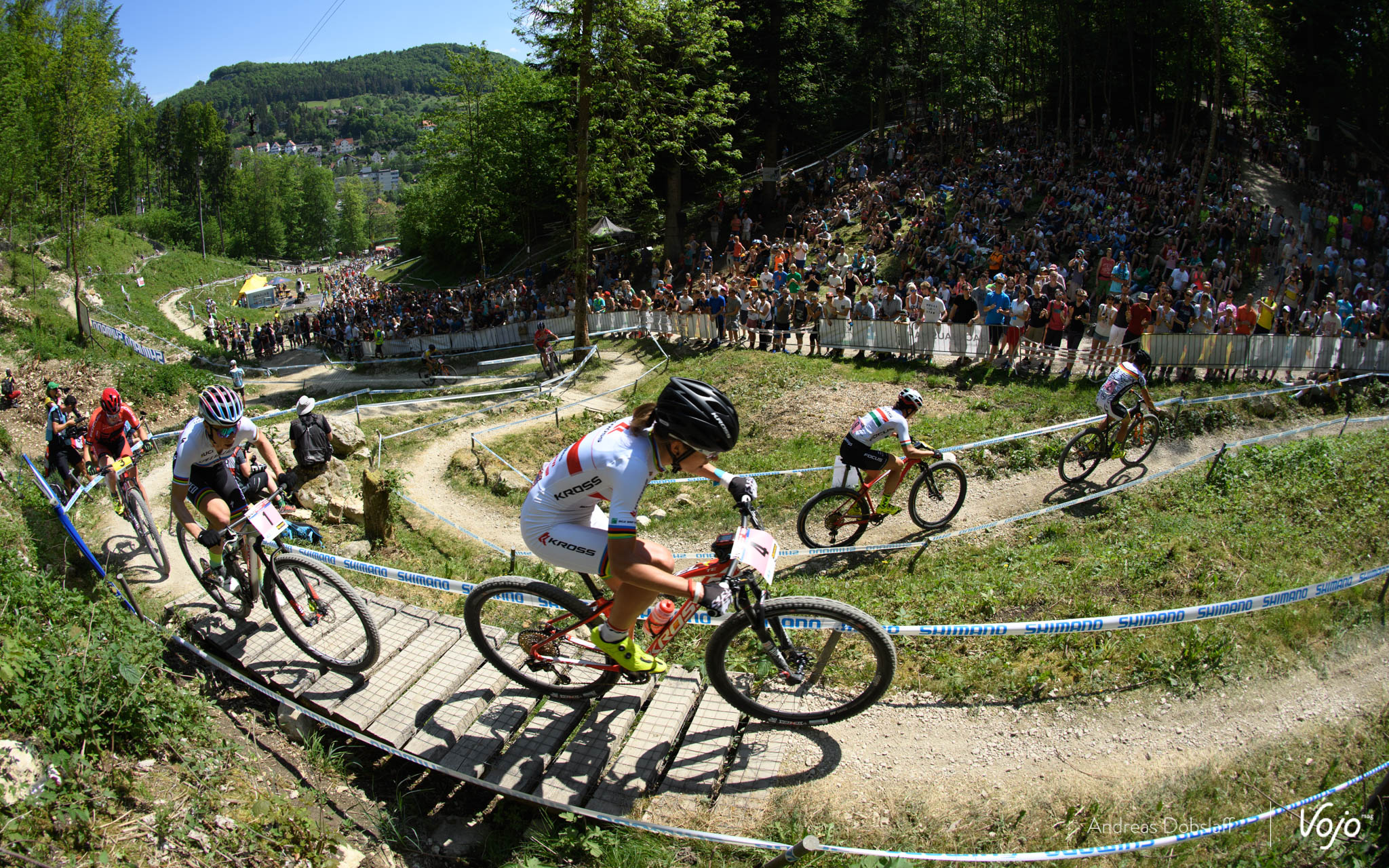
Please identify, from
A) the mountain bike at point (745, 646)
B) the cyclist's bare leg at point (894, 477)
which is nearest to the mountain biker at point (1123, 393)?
the cyclist's bare leg at point (894, 477)

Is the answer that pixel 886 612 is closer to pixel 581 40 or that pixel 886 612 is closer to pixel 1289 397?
pixel 1289 397

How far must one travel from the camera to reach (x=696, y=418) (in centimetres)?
436

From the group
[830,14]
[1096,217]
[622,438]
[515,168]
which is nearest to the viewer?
[622,438]

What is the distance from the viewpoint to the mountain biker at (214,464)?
6.50 m

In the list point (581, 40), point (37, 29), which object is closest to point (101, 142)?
point (37, 29)

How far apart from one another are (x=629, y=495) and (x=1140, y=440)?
10.3 m

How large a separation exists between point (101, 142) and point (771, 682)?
38817mm

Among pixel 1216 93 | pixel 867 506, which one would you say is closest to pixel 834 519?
pixel 867 506

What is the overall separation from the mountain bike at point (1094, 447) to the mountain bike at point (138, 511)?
472 inches

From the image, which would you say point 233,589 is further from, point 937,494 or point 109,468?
Answer: point 937,494

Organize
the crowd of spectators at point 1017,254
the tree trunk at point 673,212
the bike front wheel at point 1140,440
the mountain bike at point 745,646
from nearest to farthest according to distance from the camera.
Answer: the mountain bike at point 745,646 → the bike front wheel at point 1140,440 → the crowd of spectators at point 1017,254 → the tree trunk at point 673,212

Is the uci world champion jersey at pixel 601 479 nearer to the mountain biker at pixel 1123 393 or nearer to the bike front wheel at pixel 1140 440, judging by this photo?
Answer: the mountain biker at pixel 1123 393

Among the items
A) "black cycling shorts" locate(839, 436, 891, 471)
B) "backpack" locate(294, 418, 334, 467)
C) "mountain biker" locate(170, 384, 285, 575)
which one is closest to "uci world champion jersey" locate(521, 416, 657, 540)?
"mountain biker" locate(170, 384, 285, 575)

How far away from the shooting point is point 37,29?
3031 cm
